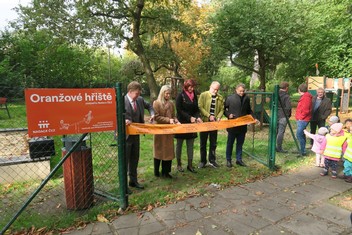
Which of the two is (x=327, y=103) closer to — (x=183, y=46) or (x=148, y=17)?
(x=148, y=17)

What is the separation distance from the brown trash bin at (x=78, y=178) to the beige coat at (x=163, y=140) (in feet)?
4.11

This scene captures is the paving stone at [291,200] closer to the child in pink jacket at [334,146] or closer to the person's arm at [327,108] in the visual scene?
the child in pink jacket at [334,146]

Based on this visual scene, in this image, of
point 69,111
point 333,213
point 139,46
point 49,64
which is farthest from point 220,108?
point 139,46

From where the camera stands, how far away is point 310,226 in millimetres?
3359

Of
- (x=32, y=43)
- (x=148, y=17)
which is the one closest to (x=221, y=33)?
(x=148, y=17)

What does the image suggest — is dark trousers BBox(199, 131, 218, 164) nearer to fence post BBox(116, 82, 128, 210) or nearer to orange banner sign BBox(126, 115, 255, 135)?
orange banner sign BBox(126, 115, 255, 135)

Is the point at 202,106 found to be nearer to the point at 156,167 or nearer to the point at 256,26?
the point at 156,167

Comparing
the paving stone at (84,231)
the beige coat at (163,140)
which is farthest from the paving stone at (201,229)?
the beige coat at (163,140)

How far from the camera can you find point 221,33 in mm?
14344

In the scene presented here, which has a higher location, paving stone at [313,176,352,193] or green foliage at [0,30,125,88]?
green foliage at [0,30,125,88]

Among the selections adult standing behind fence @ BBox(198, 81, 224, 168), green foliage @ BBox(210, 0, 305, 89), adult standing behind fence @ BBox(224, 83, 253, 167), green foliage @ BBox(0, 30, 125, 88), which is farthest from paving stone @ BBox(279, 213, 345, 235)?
green foliage @ BBox(210, 0, 305, 89)

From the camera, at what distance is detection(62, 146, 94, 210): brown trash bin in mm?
3717

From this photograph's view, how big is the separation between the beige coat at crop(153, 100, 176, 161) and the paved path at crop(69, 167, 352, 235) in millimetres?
927

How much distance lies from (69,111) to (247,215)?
2.65 m
